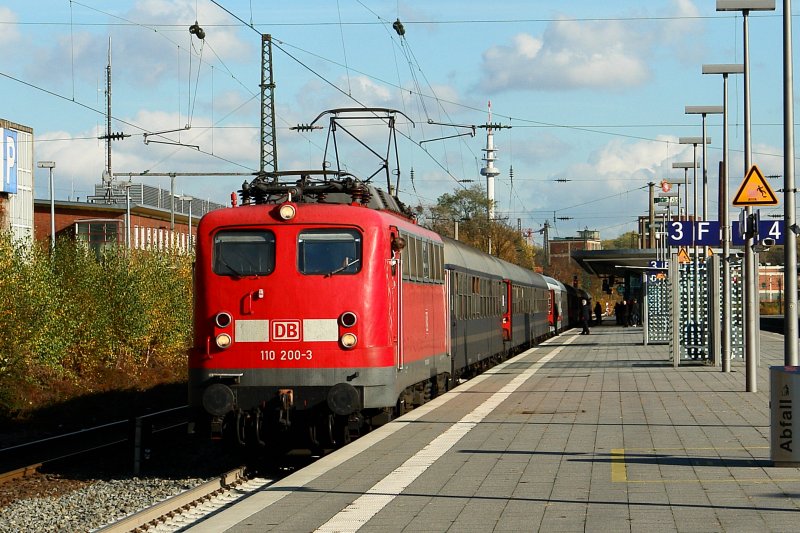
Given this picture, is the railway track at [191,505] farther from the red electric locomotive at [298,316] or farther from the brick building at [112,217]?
the brick building at [112,217]

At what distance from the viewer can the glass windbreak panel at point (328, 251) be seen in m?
14.8

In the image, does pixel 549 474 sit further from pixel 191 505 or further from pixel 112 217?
pixel 112 217

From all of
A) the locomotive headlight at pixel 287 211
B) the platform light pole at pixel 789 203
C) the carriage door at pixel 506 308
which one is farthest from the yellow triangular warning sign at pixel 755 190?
the carriage door at pixel 506 308

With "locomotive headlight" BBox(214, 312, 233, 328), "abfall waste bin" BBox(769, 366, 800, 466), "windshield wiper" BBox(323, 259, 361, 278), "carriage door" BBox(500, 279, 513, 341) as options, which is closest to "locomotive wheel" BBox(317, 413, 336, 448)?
"locomotive headlight" BBox(214, 312, 233, 328)

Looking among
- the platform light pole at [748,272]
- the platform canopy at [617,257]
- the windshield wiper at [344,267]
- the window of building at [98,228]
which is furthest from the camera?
the window of building at [98,228]

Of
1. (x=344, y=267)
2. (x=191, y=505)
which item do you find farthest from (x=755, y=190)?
(x=191, y=505)

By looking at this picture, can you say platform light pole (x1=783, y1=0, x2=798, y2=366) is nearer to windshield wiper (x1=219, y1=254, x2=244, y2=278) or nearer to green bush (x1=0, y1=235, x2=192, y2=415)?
windshield wiper (x1=219, y1=254, x2=244, y2=278)

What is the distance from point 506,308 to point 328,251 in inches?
805

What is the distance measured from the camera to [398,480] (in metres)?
11.2

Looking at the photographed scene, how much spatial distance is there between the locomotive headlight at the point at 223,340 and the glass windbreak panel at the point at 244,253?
0.80 meters

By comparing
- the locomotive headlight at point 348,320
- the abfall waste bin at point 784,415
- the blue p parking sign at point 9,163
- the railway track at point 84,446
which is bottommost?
the railway track at point 84,446

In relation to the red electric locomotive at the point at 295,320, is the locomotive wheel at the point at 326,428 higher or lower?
lower

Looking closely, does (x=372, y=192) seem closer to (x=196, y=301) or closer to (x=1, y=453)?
(x=196, y=301)

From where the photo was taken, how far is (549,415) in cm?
1738
